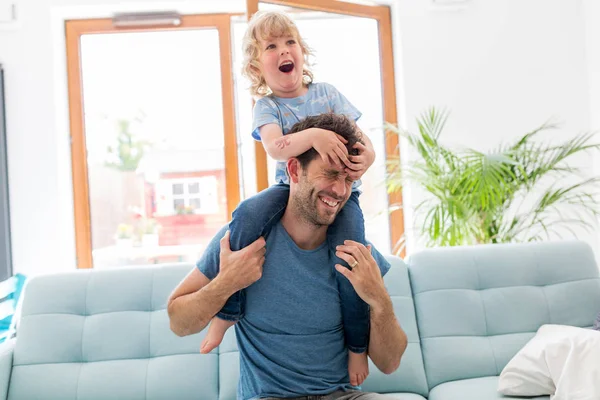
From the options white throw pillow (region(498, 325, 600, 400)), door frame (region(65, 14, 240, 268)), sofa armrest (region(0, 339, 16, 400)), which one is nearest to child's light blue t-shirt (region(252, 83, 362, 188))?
white throw pillow (region(498, 325, 600, 400))

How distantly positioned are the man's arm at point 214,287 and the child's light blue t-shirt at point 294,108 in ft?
1.05

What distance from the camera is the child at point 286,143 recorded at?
68.9 inches

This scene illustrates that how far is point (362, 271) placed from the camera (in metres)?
1.70

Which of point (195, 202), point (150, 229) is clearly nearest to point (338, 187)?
point (195, 202)

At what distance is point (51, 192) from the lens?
12.0 feet

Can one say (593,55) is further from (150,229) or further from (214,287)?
(214,287)

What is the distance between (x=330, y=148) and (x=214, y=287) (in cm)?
48

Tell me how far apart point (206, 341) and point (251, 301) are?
A: 178 mm

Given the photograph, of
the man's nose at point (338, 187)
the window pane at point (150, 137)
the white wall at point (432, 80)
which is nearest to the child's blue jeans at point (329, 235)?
the man's nose at point (338, 187)

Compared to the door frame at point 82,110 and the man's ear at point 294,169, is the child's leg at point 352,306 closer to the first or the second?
the man's ear at point 294,169

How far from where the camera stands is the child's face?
79.4 inches

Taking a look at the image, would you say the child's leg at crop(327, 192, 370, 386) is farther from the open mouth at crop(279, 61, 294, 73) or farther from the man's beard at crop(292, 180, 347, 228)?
the open mouth at crop(279, 61, 294, 73)

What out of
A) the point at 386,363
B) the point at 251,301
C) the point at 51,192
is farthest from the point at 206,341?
the point at 51,192

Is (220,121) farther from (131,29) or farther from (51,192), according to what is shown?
(51,192)
